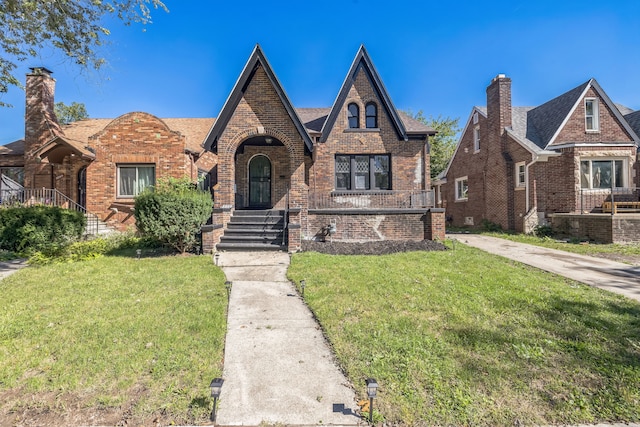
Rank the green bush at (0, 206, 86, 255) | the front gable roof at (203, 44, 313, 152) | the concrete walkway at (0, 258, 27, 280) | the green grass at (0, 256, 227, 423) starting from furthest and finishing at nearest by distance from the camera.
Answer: the front gable roof at (203, 44, 313, 152) < the green bush at (0, 206, 86, 255) < the concrete walkway at (0, 258, 27, 280) < the green grass at (0, 256, 227, 423)

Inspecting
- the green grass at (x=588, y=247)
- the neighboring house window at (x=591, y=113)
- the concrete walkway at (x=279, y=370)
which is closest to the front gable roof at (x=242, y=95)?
the concrete walkway at (x=279, y=370)

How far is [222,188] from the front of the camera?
1060cm

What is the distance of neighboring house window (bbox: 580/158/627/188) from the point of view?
1423 centimetres

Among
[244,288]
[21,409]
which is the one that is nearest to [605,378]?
[244,288]

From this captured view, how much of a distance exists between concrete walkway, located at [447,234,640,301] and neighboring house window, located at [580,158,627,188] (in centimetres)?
669

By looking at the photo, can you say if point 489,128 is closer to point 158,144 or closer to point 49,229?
point 158,144

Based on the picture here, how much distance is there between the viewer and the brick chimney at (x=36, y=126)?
45.3ft

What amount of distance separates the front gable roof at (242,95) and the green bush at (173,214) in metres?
2.68

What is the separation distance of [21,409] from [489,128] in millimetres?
20577

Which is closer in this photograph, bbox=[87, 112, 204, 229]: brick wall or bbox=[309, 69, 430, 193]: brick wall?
bbox=[87, 112, 204, 229]: brick wall

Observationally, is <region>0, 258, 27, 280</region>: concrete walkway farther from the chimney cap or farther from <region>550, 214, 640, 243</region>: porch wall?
<region>550, 214, 640, 243</region>: porch wall

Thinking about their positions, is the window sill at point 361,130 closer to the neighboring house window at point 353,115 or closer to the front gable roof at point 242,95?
the neighboring house window at point 353,115

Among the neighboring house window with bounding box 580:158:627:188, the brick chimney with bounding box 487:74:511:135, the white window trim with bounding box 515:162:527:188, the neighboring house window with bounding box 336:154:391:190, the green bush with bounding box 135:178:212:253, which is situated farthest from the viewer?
the brick chimney with bounding box 487:74:511:135

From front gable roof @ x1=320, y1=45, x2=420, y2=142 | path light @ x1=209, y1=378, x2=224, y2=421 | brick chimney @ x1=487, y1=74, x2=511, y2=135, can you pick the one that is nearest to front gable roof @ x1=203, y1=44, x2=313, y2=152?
front gable roof @ x1=320, y1=45, x2=420, y2=142
